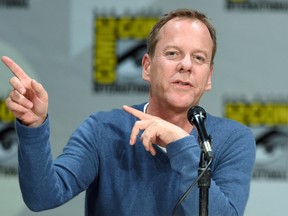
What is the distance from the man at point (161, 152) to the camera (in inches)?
70.4

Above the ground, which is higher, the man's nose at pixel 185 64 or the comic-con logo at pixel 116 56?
the man's nose at pixel 185 64

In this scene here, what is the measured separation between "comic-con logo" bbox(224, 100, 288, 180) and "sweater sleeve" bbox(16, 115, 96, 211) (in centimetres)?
144

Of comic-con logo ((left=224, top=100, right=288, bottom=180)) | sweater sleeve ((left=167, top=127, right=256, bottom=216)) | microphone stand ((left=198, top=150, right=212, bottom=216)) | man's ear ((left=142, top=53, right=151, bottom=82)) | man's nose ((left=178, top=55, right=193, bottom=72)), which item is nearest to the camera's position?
microphone stand ((left=198, top=150, right=212, bottom=216))

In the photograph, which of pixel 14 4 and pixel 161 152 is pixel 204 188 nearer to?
pixel 161 152

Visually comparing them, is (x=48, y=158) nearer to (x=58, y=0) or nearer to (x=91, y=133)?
(x=91, y=133)

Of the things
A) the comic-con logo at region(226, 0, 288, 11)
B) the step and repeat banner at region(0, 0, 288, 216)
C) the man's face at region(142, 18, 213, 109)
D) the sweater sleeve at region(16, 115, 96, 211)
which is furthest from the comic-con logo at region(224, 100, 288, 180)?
the sweater sleeve at region(16, 115, 96, 211)

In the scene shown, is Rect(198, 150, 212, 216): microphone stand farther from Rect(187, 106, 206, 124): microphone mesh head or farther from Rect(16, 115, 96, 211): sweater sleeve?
Rect(16, 115, 96, 211): sweater sleeve

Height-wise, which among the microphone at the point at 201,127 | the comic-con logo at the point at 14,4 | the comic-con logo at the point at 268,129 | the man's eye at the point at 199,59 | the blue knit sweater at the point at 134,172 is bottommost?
the comic-con logo at the point at 268,129

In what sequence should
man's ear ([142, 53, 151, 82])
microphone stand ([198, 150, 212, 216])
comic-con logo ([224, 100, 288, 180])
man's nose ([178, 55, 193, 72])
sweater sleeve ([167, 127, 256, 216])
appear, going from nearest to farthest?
1. microphone stand ([198, 150, 212, 216])
2. sweater sleeve ([167, 127, 256, 216])
3. man's nose ([178, 55, 193, 72])
4. man's ear ([142, 53, 151, 82])
5. comic-con logo ([224, 100, 288, 180])

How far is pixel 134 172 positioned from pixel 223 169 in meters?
0.26

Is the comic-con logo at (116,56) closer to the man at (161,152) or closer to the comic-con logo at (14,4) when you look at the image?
the comic-con logo at (14,4)

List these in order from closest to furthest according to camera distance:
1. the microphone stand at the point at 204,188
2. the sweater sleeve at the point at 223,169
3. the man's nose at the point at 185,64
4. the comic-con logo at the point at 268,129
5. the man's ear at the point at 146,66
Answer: the microphone stand at the point at 204,188 → the sweater sleeve at the point at 223,169 → the man's nose at the point at 185,64 → the man's ear at the point at 146,66 → the comic-con logo at the point at 268,129

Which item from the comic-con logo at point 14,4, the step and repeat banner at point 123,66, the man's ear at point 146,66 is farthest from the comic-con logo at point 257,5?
the man's ear at point 146,66

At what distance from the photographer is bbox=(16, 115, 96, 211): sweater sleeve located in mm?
1687
